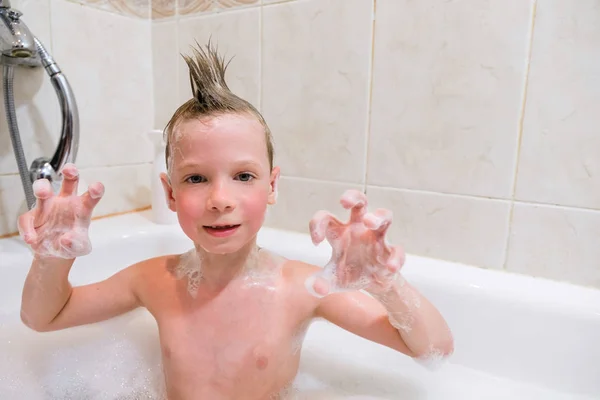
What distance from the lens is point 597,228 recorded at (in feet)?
2.68

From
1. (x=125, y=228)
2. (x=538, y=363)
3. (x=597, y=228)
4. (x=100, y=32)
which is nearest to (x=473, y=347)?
(x=538, y=363)

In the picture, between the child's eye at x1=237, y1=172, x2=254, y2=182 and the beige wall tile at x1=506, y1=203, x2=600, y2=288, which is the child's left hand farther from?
the beige wall tile at x1=506, y1=203, x2=600, y2=288

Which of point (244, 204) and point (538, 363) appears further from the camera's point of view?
point (538, 363)

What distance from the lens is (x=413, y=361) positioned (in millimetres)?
883

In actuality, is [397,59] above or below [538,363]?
above

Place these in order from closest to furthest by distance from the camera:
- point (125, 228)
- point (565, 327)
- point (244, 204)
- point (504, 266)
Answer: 1. point (244, 204)
2. point (565, 327)
3. point (504, 266)
4. point (125, 228)

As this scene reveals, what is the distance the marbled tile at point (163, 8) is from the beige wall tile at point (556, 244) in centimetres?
104

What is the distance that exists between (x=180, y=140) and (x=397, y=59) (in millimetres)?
562

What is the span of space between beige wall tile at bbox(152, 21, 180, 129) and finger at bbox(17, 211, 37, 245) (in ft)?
2.61

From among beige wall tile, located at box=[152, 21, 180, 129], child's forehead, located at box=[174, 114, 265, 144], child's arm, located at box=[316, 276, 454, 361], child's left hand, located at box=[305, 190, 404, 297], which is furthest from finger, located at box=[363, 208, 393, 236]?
beige wall tile, located at box=[152, 21, 180, 129]

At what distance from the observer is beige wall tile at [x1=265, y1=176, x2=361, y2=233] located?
1070 mm

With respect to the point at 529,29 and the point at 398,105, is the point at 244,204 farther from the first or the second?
the point at 529,29

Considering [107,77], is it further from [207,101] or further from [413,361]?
[413,361]

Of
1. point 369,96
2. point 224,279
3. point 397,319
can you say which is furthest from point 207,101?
point 369,96
